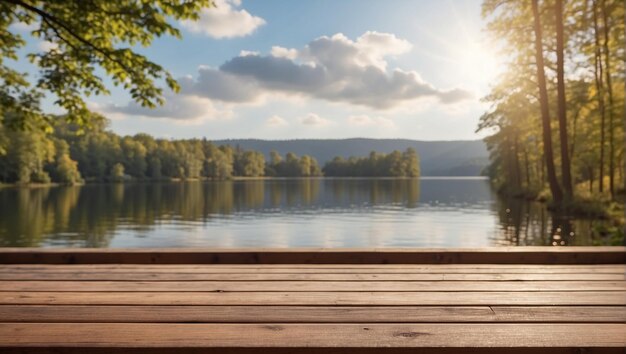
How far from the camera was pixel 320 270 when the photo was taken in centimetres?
462

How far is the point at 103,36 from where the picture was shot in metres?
11.9

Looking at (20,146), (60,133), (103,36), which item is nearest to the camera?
(103,36)

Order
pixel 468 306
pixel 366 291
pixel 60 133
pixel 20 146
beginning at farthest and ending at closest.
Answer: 1. pixel 60 133
2. pixel 20 146
3. pixel 366 291
4. pixel 468 306

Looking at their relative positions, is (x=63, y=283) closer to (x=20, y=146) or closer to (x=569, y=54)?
(x=569, y=54)

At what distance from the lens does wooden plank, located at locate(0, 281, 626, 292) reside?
3867 millimetres

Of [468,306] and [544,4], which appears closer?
[468,306]

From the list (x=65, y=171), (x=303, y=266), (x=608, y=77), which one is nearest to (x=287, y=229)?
(x=608, y=77)

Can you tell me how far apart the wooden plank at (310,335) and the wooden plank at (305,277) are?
4.13 ft

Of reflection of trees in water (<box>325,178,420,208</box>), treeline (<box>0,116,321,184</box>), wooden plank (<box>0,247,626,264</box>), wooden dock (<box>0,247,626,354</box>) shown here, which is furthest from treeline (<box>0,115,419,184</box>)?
wooden dock (<box>0,247,626,354</box>)

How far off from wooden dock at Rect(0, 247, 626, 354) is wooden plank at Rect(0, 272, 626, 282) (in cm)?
2

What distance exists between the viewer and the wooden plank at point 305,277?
4.22 meters

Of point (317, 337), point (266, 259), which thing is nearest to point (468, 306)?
point (317, 337)

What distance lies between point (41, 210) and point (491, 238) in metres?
33.1

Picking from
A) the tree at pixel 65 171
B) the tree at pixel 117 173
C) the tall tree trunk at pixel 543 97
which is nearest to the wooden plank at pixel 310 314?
the tall tree trunk at pixel 543 97
